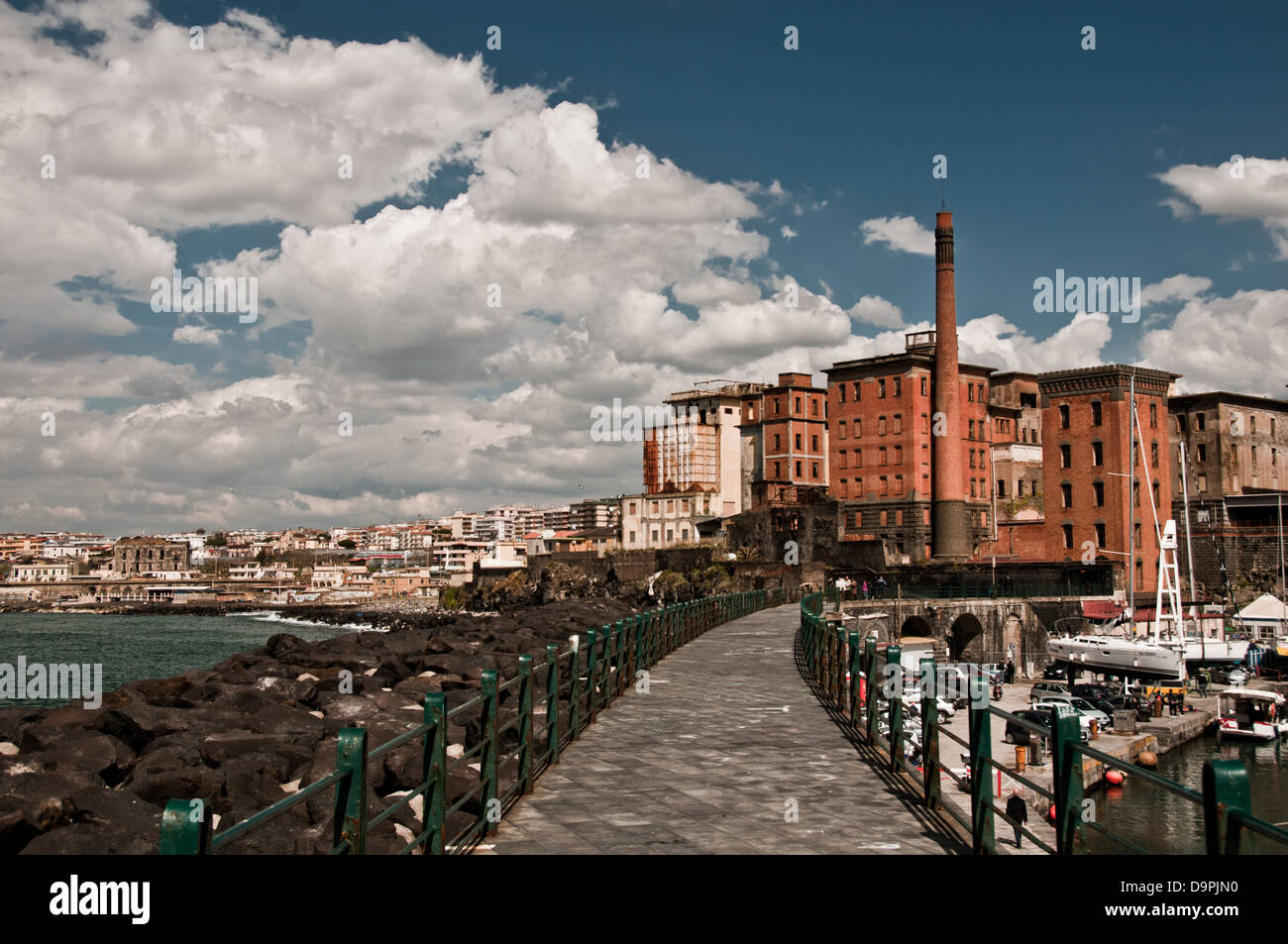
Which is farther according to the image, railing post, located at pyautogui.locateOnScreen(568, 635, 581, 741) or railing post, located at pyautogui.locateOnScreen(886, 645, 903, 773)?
railing post, located at pyautogui.locateOnScreen(568, 635, 581, 741)

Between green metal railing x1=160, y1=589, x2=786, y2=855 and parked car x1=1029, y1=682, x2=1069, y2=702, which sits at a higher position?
green metal railing x1=160, y1=589, x2=786, y2=855

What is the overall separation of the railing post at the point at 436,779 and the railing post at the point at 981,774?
3.25 meters

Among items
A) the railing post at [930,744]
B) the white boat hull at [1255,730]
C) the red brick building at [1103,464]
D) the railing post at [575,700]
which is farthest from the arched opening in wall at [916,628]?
the railing post at [930,744]

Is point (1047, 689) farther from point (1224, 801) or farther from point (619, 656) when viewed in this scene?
point (1224, 801)

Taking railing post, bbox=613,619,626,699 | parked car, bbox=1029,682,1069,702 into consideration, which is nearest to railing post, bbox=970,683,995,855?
railing post, bbox=613,619,626,699

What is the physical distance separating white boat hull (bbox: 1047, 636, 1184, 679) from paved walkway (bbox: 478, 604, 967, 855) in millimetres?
38506

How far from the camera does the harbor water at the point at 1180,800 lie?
90.1ft

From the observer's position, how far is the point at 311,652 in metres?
23.7

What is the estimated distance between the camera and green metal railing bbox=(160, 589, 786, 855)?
4102mm

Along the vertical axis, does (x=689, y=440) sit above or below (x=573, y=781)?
above

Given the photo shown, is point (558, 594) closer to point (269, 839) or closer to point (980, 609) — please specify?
point (980, 609)

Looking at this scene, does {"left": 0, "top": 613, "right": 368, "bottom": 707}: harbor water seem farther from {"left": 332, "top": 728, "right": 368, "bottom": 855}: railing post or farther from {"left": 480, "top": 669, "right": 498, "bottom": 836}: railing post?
{"left": 332, "top": 728, "right": 368, "bottom": 855}: railing post

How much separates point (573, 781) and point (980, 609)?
45.5 metres
